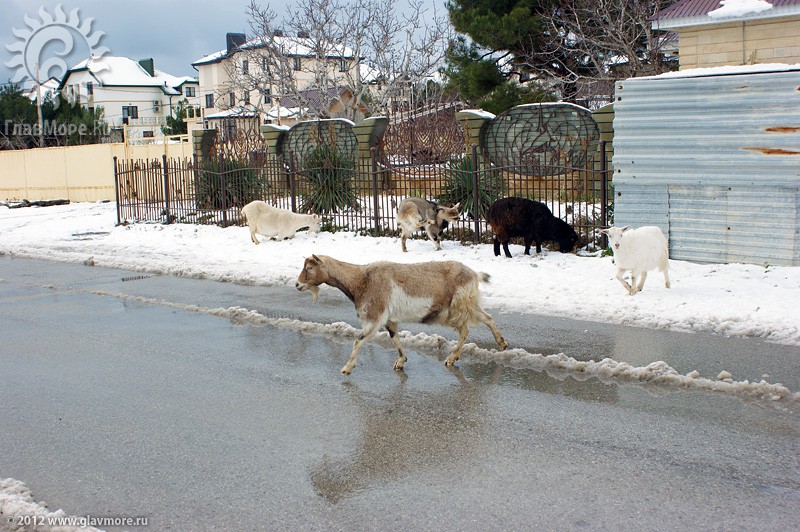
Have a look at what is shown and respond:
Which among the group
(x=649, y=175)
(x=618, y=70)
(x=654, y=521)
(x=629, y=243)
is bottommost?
(x=654, y=521)

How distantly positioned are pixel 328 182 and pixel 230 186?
11.6 feet

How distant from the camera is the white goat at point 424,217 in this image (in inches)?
621

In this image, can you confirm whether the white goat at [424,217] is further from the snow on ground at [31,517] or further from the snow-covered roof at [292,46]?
the snow-covered roof at [292,46]

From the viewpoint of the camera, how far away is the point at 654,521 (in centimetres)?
446

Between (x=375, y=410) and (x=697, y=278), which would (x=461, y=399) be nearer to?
(x=375, y=410)

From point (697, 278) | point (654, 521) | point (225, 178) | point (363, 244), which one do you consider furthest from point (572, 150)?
point (654, 521)

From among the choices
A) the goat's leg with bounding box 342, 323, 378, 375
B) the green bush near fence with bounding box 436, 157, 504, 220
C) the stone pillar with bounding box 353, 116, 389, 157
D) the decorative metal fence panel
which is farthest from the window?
the goat's leg with bounding box 342, 323, 378, 375

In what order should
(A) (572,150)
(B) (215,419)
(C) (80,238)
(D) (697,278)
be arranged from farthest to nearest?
(C) (80,238)
(A) (572,150)
(D) (697,278)
(B) (215,419)

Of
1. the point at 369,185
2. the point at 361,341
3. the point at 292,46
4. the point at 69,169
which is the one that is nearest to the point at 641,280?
the point at 361,341

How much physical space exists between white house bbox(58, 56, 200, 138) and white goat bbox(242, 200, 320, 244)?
236 feet

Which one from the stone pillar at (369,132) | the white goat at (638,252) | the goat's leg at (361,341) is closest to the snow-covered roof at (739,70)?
the white goat at (638,252)

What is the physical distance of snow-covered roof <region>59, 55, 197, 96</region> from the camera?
88500mm

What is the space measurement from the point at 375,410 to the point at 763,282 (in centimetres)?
675

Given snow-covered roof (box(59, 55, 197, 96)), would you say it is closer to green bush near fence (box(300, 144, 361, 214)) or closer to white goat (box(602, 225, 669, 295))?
green bush near fence (box(300, 144, 361, 214))
